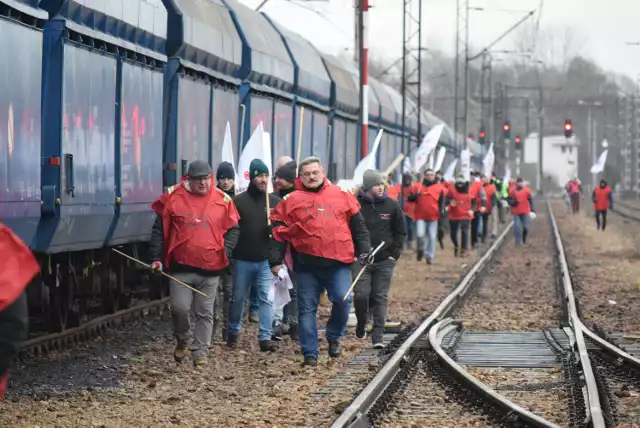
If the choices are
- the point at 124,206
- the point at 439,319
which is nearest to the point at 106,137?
the point at 124,206

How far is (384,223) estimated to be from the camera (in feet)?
43.7

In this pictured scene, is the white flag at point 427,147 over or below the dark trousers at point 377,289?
over

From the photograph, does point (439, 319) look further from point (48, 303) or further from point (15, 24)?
point (15, 24)

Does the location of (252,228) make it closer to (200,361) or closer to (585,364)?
(200,361)

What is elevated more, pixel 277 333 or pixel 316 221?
pixel 316 221

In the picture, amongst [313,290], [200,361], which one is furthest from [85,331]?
[313,290]

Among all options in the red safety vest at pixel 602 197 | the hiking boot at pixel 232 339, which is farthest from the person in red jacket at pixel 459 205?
the hiking boot at pixel 232 339

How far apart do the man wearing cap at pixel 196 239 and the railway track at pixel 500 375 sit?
5.53ft

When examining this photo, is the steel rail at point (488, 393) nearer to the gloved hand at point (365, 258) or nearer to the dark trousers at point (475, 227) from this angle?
the gloved hand at point (365, 258)

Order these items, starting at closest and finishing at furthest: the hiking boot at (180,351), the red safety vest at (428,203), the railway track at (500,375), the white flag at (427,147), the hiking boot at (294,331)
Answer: the railway track at (500,375), the hiking boot at (180,351), the hiking boot at (294,331), the red safety vest at (428,203), the white flag at (427,147)

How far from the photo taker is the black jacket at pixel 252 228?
42.2 feet

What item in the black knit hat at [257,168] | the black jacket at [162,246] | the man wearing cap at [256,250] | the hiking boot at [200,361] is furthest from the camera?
the man wearing cap at [256,250]

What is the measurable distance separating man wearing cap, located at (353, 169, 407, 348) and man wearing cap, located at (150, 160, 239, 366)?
1769 millimetres

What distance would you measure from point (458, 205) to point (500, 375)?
1716 cm
